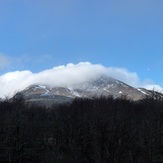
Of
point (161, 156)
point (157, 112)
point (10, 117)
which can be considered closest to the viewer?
point (161, 156)

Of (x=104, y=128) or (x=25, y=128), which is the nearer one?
(x=104, y=128)

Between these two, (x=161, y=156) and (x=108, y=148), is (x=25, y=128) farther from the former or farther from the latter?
(x=108, y=148)

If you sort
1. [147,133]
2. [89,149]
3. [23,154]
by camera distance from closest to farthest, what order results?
[147,133] < [89,149] < [23,154]

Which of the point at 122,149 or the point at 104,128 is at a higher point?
the point at 104,128

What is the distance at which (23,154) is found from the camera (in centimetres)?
2434

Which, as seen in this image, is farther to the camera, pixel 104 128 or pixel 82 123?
pixel 82 123

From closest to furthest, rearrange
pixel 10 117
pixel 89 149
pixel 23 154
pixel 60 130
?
1. pixel 89 149
2. pixel 23 154
3. pixel 10 117
4. pixel 60 130

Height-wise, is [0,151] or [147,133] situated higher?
[147,133]

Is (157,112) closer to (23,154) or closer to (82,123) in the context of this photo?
(82,123)

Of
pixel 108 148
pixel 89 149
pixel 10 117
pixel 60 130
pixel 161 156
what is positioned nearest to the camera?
pixel 108 148

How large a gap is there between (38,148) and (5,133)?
343 centimetres

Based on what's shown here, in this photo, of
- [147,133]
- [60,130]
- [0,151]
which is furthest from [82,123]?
[147,133]

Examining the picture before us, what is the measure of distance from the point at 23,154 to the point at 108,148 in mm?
11734

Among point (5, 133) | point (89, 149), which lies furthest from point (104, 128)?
point (5, 133)
